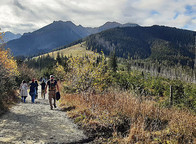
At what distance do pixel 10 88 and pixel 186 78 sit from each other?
120 m

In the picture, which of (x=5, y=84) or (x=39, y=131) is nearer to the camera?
(x=39, y=131)

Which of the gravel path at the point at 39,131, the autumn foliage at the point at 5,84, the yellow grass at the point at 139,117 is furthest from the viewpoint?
the autumn foliage at the point at 5,84

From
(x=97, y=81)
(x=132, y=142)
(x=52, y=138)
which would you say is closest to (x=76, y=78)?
(x=97, y=81)

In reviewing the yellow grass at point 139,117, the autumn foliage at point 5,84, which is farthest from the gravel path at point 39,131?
the autumn foliage at point 5,84

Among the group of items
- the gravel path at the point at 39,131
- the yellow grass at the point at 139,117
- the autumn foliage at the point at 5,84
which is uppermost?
the autumn foliage at the point at 5,84

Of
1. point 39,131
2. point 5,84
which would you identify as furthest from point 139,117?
point 5,84

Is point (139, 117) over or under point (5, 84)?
under

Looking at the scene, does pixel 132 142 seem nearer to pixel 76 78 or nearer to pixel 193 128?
pixel 193 128

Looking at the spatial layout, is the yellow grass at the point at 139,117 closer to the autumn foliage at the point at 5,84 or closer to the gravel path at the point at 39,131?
the gravel path at the point at 39,131

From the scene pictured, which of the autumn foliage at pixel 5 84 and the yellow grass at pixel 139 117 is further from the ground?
the autumn foliage at pixel 5 84

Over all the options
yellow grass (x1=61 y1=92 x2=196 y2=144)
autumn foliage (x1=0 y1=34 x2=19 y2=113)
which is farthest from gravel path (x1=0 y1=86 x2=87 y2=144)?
autumn foliage (x1=0 y1=34 x2=19 y2=113)

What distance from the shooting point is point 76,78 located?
407 inches

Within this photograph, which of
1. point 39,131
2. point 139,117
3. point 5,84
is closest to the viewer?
point 39,131

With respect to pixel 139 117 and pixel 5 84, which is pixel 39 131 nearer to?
pixel 139 117
